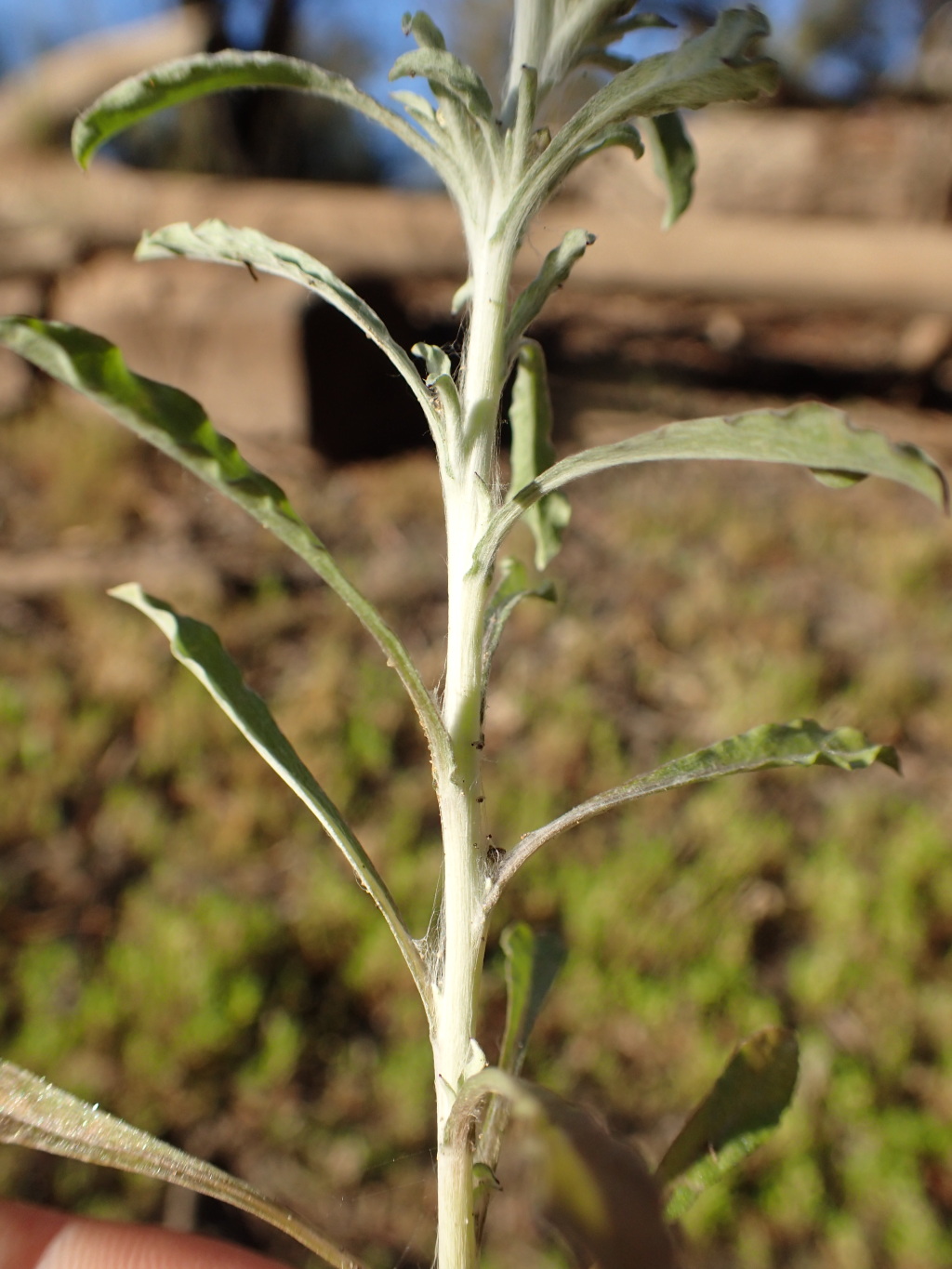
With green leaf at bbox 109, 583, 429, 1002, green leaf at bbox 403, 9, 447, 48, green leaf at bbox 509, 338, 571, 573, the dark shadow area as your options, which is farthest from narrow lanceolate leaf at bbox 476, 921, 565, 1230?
the dark shadow area

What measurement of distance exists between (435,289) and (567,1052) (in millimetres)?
4028

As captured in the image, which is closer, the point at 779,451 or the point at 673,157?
the point at 779,451

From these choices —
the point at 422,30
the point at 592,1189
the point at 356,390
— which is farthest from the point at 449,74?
the point at 356,390

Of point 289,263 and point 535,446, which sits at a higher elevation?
point 289,263

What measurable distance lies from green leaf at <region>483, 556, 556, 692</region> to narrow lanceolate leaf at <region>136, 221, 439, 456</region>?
0.17 m

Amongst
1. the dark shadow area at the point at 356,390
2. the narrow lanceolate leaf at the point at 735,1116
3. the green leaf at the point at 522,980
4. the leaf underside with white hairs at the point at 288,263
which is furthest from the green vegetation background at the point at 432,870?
the dark shadow area at the point at 356,390

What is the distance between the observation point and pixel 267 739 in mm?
754

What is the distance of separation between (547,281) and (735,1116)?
2.43 feet

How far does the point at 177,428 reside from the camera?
0.65 meters

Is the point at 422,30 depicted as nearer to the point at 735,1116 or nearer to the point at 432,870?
the point at 735,1116

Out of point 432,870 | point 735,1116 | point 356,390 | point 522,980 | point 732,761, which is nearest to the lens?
point 732,761

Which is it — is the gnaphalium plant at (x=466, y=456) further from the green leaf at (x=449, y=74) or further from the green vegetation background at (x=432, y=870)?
the green vegetation background at (x=432, y=870)

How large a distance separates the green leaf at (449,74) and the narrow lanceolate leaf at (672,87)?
8 cm

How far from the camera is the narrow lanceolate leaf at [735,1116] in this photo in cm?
83
